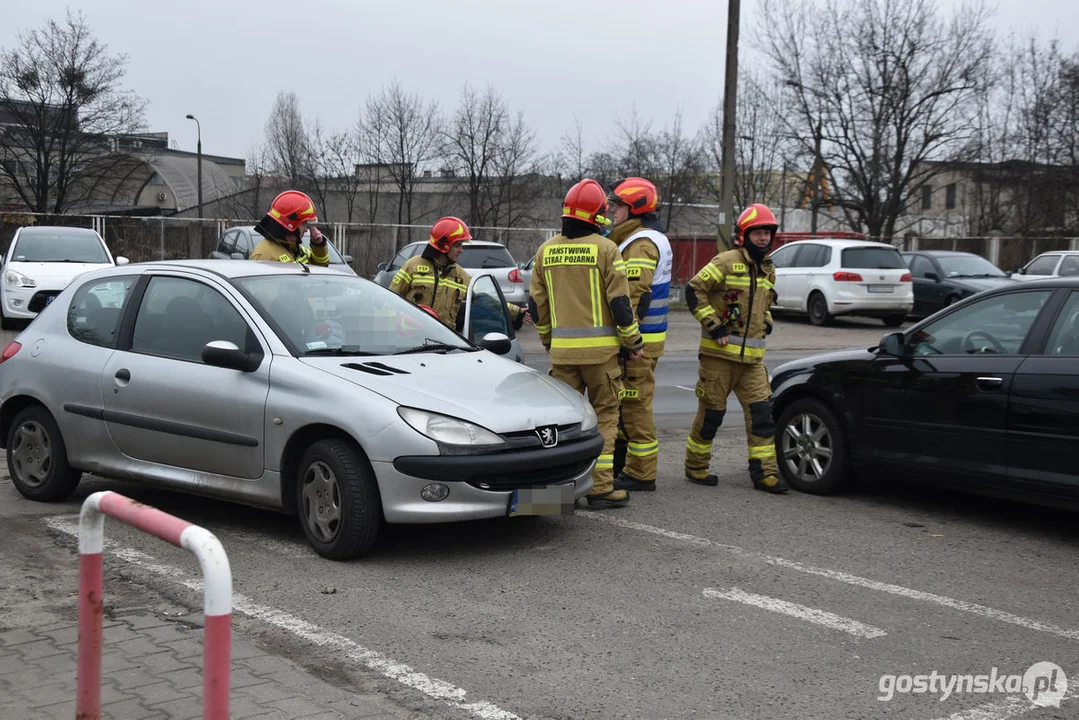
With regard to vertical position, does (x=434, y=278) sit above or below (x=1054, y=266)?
below

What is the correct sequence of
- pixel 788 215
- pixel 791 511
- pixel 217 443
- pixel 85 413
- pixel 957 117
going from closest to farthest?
pixel 217 443 → pixel 85 413 → pixel 791 511 → pixel 957 117 → pixel 788 215

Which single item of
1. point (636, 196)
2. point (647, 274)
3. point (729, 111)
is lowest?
point (647, 274)

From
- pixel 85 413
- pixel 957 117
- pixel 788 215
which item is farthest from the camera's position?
pixel 788 215

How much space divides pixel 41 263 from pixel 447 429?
1406cm

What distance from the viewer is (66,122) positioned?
3788cm

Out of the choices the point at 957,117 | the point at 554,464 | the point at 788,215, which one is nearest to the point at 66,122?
the point at 957,117

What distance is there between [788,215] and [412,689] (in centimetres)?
5387

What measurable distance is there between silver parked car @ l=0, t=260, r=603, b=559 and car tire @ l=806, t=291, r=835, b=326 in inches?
670

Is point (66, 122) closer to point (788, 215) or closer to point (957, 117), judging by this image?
point (957, 117)

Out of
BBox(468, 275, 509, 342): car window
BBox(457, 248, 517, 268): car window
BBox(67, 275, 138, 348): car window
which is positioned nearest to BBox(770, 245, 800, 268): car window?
BBox(457, 248, 517, 268): car window

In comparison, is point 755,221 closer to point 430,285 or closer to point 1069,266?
point 430,285

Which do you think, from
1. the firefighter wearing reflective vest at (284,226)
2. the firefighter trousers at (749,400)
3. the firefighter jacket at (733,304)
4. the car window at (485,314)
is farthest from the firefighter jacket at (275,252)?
the firefighter trousers at (749,400)

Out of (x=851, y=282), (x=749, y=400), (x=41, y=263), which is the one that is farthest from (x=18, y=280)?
(x=851, y=282)

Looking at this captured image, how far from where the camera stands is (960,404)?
6.72 m
